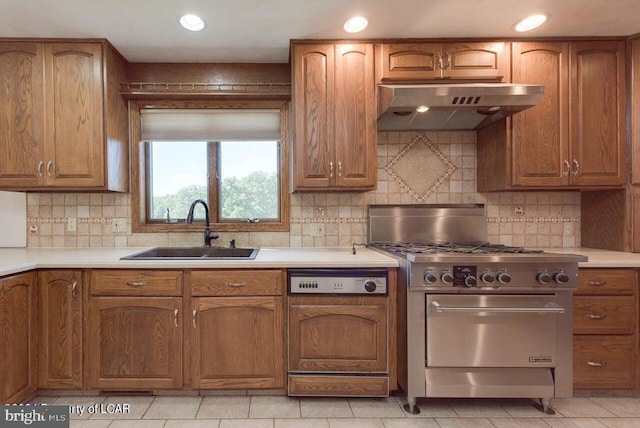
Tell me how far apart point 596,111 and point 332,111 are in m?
1.73

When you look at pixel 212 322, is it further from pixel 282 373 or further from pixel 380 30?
pixel 380 30

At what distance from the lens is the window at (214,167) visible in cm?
263

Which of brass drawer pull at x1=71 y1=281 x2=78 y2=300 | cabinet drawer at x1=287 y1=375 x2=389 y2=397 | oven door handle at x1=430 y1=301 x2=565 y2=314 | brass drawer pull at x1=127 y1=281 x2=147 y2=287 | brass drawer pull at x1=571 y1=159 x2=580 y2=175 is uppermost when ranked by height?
brass drawer pull at x1=571 y1=159 x2=580 y2=175

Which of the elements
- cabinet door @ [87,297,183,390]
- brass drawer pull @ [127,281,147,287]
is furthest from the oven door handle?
brass drawer pull @ [127,281,147,287]

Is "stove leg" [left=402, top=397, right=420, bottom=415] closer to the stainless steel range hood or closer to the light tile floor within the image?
the light tile floor

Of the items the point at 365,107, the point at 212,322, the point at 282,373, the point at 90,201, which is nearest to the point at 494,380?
the point at 282,373

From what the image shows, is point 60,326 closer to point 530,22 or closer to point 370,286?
point 370,286

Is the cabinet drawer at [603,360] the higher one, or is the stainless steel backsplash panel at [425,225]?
the stainless steel backsplash panel at [425,225]

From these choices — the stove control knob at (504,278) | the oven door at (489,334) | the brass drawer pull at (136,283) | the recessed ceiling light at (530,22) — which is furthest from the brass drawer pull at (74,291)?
the recessed ceiling light at (530,22)

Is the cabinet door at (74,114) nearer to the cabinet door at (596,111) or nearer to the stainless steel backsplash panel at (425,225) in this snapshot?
the stainless steel backsplash panel at (425,225)

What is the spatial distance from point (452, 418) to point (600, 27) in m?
2.51

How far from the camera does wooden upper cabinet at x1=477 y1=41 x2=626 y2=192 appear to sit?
89.1 inches

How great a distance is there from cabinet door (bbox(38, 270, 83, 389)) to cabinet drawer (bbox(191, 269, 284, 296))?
0.67 meters

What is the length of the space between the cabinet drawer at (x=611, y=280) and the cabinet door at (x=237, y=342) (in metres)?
1.77
